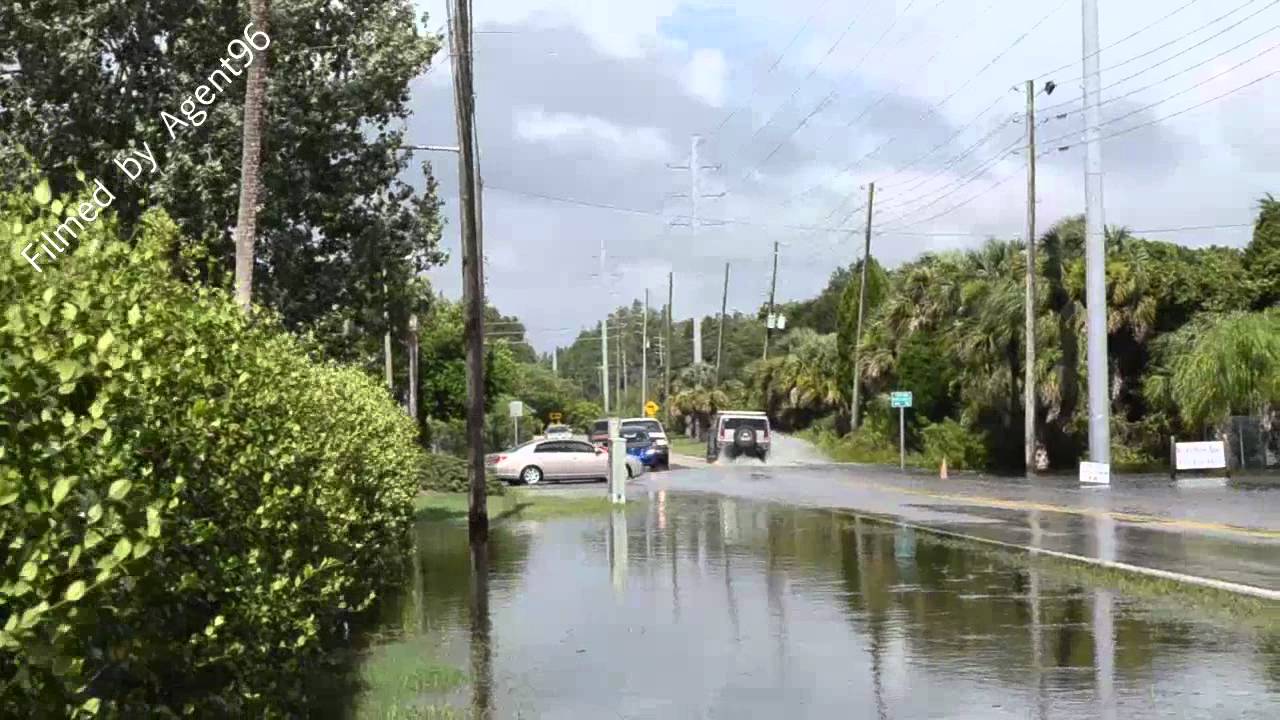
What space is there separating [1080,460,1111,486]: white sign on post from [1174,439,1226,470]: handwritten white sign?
3.26 metres

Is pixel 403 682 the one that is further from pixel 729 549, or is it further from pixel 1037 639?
pixel 729 549

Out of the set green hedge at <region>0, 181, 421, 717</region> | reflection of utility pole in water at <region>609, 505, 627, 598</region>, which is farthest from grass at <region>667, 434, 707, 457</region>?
green hedge at <region>0, 181, 421, 717</region>

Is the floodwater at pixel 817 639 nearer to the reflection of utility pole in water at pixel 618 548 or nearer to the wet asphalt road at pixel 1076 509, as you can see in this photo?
the reflection of utility pole in water at pixel 618 548

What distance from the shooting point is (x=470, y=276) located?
75.4 ft

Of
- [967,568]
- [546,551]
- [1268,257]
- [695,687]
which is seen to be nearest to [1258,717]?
[695,687]

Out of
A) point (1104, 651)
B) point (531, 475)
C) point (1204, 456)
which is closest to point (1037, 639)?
point (1104, 651)

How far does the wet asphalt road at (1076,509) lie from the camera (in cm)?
1908

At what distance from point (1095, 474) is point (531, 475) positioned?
16.2 meters

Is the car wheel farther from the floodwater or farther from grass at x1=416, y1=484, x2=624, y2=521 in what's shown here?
the floodwater

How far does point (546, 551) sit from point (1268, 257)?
34423mm

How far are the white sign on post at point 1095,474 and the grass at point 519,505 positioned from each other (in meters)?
13.5

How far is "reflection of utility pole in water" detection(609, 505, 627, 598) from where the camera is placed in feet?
58.8

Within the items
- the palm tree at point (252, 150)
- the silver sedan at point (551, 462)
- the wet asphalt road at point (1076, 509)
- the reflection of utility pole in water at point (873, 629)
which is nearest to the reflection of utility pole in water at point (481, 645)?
the reflection of utility pole in water at point (873, 629)

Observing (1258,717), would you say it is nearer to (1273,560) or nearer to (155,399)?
(155,399)
